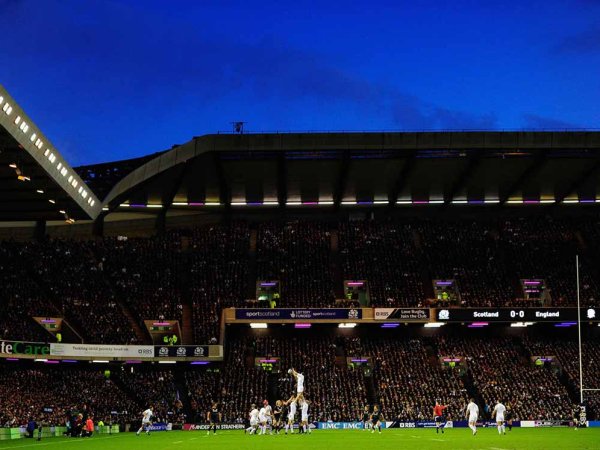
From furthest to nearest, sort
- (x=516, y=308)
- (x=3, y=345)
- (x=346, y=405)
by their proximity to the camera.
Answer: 1. (x=516, y=308)
2. (x=346, y=405)
3. (x=3, y=345)

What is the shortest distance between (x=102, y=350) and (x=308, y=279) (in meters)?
19.6

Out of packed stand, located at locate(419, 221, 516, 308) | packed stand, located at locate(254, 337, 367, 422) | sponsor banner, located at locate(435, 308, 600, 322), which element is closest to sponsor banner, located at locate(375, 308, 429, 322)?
sponsor banner, located at locate(435, 308, 600, 322)

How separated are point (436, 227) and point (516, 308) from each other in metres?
15.6

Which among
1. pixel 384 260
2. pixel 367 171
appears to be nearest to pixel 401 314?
pixel 384 260

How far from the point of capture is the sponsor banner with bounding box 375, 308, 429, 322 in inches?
2645

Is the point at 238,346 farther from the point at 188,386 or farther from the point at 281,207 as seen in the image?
the point at 281,207

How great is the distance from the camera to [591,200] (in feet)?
262

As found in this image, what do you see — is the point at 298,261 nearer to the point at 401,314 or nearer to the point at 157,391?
the point at 401,314

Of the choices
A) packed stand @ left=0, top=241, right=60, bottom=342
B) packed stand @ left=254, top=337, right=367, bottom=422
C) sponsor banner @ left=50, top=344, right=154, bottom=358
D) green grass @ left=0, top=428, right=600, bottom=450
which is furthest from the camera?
packed stand @ left=254, top=337, right=367, bottom=422

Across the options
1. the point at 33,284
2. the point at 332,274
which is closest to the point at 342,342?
the point at 332,274

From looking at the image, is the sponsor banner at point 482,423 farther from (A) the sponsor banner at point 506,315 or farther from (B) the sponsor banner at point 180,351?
(B) the sponsor banner at point 180,351

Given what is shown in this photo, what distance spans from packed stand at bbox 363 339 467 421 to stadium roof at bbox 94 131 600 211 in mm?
14242

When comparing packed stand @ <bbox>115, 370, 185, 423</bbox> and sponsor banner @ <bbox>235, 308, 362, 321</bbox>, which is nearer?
packed stand @ <bbox>115, 370, 185, 423</bbox>

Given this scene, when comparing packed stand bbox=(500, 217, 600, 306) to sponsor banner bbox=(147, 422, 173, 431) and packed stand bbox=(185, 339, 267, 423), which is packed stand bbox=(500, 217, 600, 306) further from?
sponsor banner bbox=(147, 422, 173, 431)
